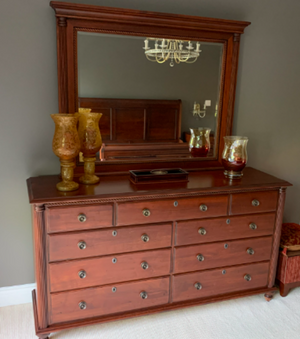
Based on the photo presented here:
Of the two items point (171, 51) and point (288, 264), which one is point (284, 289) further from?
point (171, 51)

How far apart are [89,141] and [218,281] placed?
124cm

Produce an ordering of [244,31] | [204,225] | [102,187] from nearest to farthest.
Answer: [102,187] < [204,225] < [244,31]

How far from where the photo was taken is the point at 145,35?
6.84 feet

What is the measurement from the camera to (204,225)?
2.03m

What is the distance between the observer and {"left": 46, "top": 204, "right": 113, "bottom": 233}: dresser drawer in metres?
1.72

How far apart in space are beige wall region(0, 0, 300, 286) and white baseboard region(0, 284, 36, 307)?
0.13 feet

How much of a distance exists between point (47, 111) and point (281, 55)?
69.1 inches

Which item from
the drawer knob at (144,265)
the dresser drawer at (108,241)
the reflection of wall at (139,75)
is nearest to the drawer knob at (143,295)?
the drawer knob at (144,265)

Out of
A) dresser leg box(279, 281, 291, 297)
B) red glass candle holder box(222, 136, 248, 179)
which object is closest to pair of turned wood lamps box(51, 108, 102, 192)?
red glass candle holder box(222, 136, 248, 179)

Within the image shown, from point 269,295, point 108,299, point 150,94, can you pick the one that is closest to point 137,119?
point 150,94

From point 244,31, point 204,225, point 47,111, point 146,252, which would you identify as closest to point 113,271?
point 146,252

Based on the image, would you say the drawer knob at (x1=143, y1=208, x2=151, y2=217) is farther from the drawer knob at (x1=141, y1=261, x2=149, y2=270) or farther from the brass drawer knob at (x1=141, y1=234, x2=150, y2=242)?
the drawer knob at (x1=141, y1=261, x2=149, y2=270)

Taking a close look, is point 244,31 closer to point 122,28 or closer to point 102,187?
point 122,28

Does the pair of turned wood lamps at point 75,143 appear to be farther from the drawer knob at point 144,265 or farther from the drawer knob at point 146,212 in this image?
the drawer knob at point 144,265
